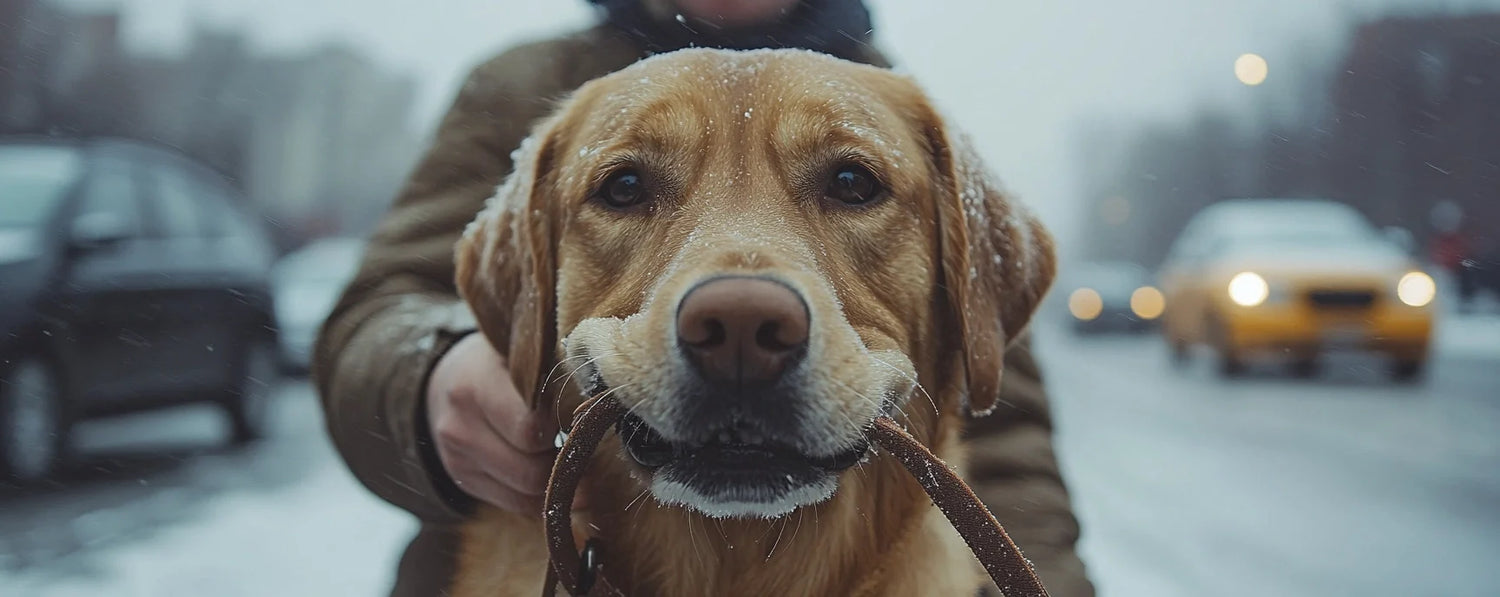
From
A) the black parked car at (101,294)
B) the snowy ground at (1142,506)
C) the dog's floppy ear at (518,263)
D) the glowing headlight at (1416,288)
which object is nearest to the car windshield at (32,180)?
the black parked car at (101,294)

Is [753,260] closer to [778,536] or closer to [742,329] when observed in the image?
[742,329]

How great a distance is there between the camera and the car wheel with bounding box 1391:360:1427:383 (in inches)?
416

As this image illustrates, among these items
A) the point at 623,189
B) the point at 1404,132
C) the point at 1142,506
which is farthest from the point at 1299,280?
the point at 1404,132

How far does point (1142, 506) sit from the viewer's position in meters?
5.50

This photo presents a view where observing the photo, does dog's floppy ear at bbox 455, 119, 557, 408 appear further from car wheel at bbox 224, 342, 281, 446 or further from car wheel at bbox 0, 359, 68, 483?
car wheel at bbox 224, 342, 281, 446

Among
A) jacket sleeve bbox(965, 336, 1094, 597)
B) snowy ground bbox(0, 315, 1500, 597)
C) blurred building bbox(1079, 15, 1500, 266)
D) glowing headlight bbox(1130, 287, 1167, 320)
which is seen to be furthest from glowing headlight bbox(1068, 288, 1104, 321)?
jacket sleeve bbox(965, 336, 1094, 597)

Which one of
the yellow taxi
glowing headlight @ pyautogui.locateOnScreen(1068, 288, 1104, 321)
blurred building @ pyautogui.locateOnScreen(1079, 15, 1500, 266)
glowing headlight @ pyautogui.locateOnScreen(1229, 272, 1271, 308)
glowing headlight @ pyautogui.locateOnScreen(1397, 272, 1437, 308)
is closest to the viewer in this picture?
glowing headlight @ pyautogui.locateOnScreen(1229, 272, 1271, 308)

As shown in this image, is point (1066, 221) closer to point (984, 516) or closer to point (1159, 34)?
point (1159, 34)

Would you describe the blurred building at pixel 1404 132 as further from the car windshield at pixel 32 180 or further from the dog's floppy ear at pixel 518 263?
the dog's floppy ear at pixel 518 263

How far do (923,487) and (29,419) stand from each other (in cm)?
556

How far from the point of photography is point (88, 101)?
66.8ft

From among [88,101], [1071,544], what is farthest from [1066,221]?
[88,101]

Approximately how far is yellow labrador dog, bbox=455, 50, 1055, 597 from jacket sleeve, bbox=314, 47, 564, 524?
0.08 meters

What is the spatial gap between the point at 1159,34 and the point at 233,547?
4.21m
